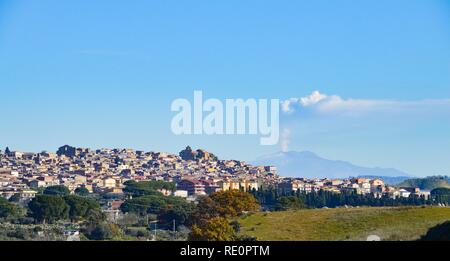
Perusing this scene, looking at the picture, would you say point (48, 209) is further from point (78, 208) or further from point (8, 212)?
point (8, 212)

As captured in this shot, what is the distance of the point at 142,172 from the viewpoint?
148 m

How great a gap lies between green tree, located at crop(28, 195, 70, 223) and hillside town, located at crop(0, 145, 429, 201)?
2324 inches

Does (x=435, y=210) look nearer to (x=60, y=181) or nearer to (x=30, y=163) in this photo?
(x=60, y=181)

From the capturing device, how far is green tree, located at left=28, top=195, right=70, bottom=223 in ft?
148

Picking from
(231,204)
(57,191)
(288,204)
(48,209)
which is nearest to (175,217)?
(231,204)

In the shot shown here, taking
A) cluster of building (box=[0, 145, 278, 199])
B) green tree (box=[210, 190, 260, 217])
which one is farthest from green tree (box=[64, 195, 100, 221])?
cluster of building (box=[0, 145, 278, 199])

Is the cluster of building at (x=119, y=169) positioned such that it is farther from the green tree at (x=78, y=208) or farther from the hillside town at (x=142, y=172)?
the green tree at (x=78, y=208)

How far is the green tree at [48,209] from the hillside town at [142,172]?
5903cm

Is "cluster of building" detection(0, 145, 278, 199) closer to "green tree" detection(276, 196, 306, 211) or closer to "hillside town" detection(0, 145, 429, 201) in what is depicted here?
"hillside town" detection(0, 145, 429, 201)

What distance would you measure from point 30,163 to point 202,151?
117 feet

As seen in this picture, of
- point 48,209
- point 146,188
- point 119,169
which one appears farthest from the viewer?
point 119,169

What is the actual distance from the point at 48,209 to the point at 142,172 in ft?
336

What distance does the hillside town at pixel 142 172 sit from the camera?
11688cm
